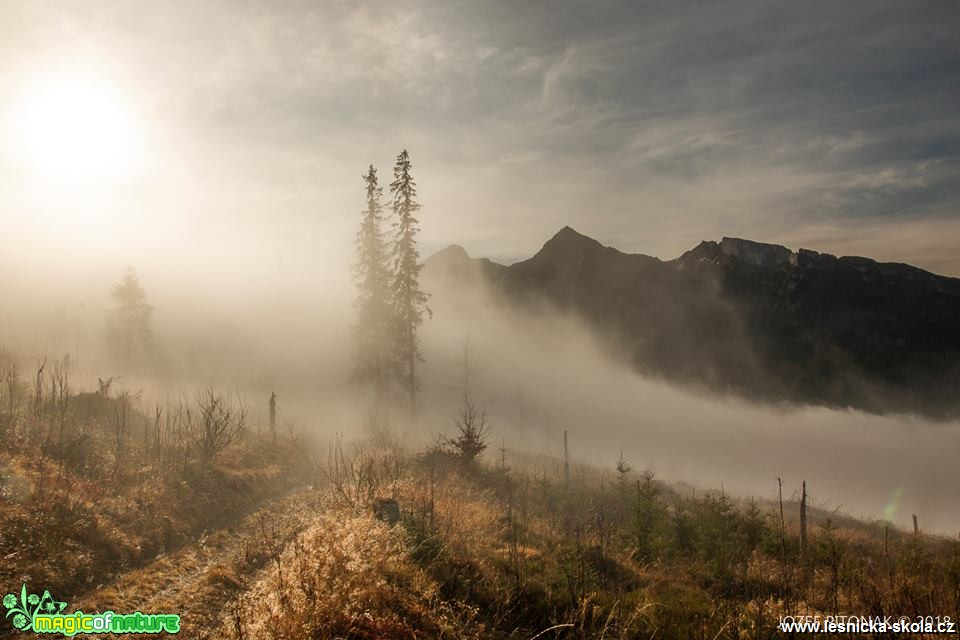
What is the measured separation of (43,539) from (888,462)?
159m

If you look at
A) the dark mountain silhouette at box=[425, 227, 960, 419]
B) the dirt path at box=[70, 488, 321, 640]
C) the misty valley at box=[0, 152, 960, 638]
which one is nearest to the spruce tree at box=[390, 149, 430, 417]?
the misty valley at box=[0, 152, 960, 638]

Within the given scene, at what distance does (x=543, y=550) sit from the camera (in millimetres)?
10844

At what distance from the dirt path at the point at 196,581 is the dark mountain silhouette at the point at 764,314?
136 m

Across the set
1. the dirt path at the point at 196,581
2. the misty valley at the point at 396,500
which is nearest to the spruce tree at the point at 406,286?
the misty valley at the point at 396,500

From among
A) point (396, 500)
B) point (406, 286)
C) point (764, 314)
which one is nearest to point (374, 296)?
point (406, 286)

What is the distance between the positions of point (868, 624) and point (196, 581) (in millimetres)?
10869

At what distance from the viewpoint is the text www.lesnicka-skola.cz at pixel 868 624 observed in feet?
17.9

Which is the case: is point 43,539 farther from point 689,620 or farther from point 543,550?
point 689,620

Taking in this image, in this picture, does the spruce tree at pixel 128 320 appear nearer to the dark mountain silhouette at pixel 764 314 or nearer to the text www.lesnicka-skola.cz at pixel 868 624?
the text www.lesnicka-skola.cz at pixel 868 624

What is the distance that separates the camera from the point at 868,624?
5777 mm

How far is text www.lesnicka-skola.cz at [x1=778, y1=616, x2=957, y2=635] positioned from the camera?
5449 mm

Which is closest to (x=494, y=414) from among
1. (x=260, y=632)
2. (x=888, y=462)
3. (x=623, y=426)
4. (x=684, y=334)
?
(x=623, y=426)

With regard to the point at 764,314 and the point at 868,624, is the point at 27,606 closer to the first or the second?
the point at 868,624

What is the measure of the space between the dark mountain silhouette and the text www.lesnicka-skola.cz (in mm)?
139819
